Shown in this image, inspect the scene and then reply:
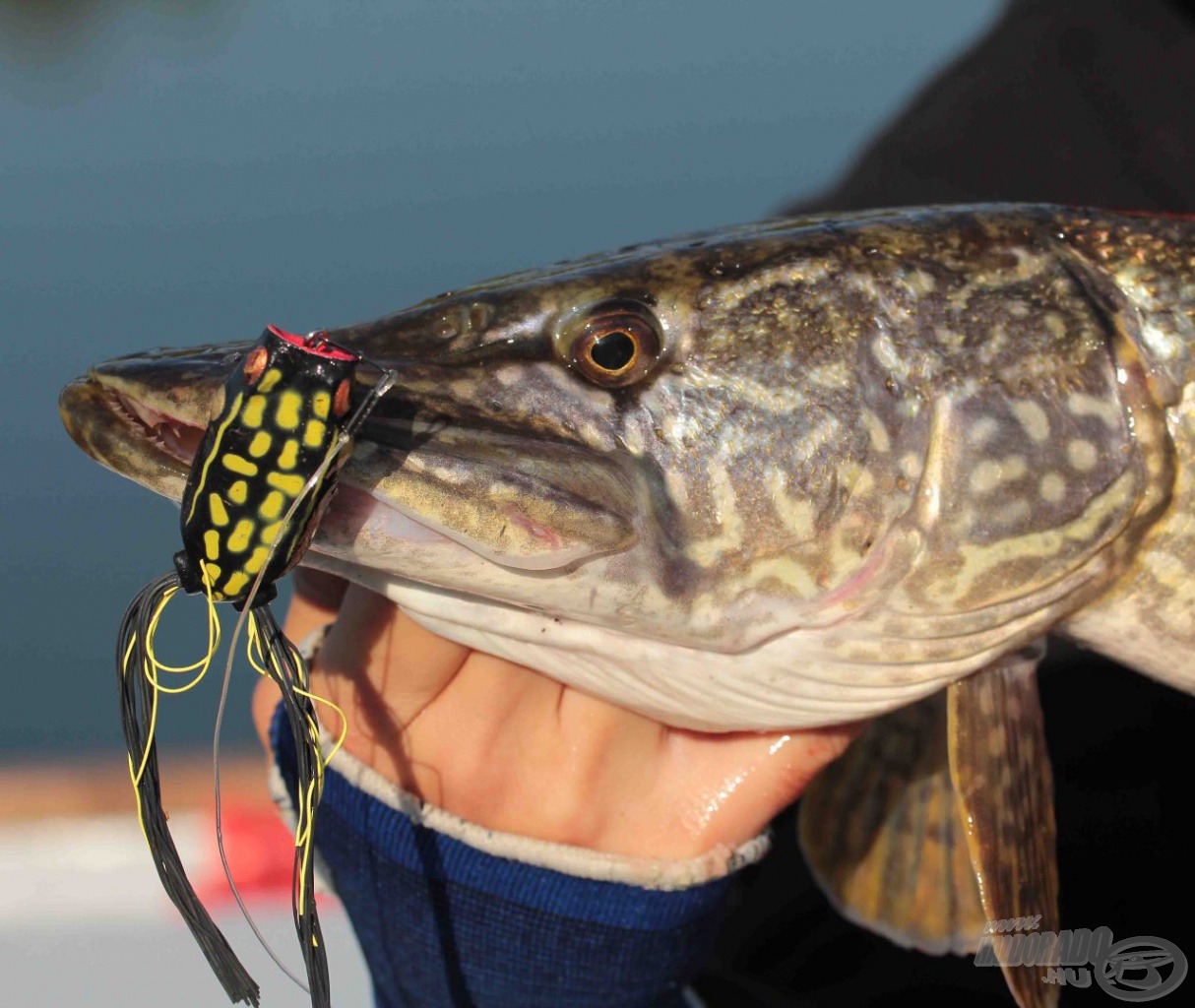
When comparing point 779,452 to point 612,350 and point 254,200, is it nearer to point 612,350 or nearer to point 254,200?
point 612,350

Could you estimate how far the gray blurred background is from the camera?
3576 mm

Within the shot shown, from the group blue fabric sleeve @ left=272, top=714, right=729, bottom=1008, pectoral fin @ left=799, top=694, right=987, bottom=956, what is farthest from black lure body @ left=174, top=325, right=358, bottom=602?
pectoral fin @ left=799, top=694, right=987, bottom=956

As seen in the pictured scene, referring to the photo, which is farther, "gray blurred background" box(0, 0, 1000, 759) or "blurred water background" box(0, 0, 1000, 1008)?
"gray blurred background" box(0, 0, 1000, 759)

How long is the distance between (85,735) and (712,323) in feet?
8.91

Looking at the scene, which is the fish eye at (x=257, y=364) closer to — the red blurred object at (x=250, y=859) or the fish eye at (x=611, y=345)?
the fish eye at (x=611, y=345)

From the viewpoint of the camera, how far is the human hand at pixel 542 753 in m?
1.13

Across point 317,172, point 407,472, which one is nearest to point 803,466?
point 407,472

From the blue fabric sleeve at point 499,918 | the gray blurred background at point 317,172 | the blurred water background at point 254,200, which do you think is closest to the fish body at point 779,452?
the blue fabric sleeve at point 499,918

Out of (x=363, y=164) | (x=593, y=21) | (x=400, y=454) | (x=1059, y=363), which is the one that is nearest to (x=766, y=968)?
(x=1059, y=363)

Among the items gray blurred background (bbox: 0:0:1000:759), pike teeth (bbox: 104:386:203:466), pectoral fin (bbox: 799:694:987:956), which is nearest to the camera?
pike teeth (bbox: 104:386:203:466)

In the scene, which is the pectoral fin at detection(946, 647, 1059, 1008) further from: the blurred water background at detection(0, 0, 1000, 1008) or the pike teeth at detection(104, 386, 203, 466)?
the blurred water background at detection(0, 0, 1000, 1008)

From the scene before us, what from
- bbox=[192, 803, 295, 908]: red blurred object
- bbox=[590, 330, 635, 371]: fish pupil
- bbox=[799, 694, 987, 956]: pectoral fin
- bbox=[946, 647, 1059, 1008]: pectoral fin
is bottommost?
bbox=[192, 803, 295, 908]: red blurred object

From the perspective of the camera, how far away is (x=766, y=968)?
172cm

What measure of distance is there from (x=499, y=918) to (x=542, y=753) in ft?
0.56
